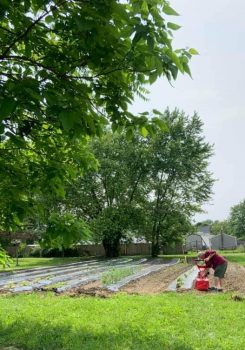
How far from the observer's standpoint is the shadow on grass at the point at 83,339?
16.4 feet

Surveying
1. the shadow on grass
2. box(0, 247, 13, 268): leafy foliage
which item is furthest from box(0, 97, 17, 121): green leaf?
A: the shadow on grass

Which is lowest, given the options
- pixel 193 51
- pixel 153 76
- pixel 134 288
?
pixel 134 288

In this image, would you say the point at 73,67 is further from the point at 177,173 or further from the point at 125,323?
the point at 177,173

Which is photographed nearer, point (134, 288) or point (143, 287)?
point (134, 288)

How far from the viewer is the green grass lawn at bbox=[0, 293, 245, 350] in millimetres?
5145

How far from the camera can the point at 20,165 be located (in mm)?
4309

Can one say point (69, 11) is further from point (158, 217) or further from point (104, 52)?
point (158, 217)

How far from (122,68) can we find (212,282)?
36.1 ft

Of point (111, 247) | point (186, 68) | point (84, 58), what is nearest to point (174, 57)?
point (186, 68)

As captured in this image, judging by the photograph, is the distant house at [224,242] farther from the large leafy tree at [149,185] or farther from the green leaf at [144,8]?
the green leaf at [144,8]

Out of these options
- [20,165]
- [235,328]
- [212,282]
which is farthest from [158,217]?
[20,165]

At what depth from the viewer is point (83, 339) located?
5.36 m

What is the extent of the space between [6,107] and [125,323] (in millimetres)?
4786

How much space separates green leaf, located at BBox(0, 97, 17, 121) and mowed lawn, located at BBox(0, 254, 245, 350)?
11.4 feet
